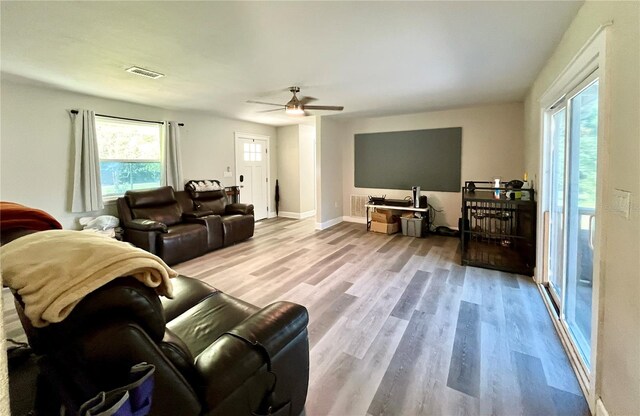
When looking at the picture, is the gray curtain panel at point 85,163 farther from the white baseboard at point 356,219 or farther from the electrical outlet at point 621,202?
the electrical outlet at point 621,202

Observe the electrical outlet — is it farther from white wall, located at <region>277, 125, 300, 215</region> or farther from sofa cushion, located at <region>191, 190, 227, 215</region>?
white wall, located at <region>277, 125, 300, 215</region>

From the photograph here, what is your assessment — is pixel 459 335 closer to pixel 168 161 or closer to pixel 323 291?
pixel 323 291

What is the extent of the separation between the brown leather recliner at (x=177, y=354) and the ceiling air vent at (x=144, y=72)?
2783 mm

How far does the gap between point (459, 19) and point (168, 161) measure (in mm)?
4834

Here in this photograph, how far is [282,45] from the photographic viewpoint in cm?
253

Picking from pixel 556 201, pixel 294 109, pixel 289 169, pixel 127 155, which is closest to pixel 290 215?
pixel 289 169

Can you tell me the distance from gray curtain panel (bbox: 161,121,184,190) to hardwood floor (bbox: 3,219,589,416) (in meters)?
1.80

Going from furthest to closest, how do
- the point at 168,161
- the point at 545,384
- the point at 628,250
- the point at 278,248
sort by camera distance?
the point at 168,161 < the point at 278,248 < the point at 545,384 < the point at 628,250

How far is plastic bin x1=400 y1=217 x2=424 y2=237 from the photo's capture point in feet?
17.7

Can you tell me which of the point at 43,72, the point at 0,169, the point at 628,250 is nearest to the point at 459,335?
the point at 628,250

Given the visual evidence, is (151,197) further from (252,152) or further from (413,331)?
(413,331)

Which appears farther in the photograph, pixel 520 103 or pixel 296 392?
pixel 520 103

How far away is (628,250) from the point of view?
1.29 m

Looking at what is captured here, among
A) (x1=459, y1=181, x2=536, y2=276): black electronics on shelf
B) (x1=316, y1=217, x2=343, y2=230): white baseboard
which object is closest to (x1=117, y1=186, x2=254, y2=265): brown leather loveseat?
(x1=316, y1=217, x2=343, y2=230): white baseboard
